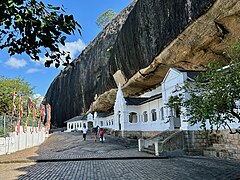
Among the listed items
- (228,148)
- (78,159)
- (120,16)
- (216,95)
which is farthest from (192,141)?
(120,16)

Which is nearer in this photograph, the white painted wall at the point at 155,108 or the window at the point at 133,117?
the white painted wall at the point at 155,108

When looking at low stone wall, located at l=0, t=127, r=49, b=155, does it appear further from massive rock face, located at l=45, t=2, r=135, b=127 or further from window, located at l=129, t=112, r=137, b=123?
massive rock face, located at l=45, t=2, r=135, b=127

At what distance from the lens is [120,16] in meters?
47.8

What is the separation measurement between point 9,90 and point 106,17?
41355 mm

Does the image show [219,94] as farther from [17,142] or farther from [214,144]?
[17,142]

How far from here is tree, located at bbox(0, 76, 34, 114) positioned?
3042cm

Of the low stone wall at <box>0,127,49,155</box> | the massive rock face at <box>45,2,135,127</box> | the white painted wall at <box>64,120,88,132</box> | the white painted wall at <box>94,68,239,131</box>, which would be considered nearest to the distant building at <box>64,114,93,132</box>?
the white painted wall at <box>64,120,88,132</box>

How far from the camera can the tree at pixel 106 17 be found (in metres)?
65.4

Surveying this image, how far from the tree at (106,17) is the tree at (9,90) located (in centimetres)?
3594

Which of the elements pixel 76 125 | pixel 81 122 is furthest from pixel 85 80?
pixel 76 125

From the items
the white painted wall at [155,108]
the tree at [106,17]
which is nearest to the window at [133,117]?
the white painted wall at [155,108]

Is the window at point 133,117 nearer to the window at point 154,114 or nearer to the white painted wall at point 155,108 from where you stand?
the white painted wall at point 155,108

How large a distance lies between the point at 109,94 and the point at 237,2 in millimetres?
27985

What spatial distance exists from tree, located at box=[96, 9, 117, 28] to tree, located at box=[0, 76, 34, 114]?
3594 centimetres
